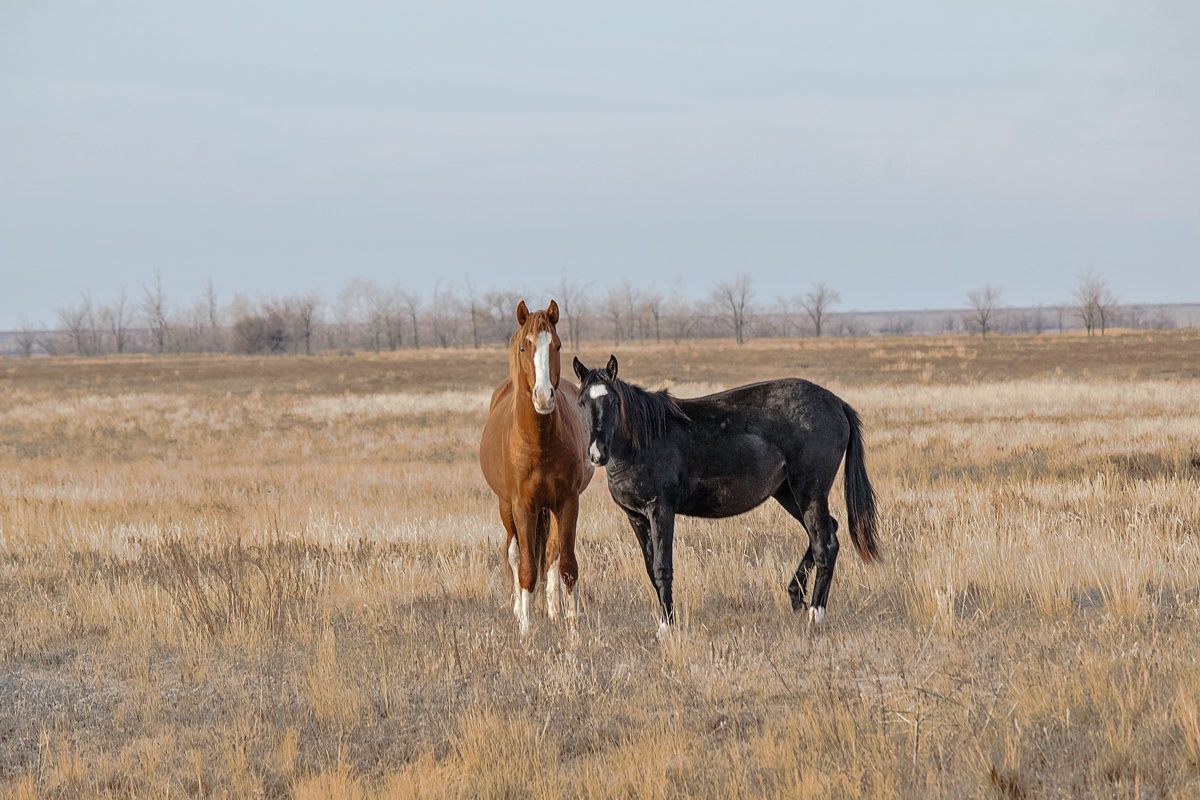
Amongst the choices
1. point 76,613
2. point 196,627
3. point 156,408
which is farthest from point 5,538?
point 156,408

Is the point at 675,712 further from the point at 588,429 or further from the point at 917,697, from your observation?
the point at 588,429

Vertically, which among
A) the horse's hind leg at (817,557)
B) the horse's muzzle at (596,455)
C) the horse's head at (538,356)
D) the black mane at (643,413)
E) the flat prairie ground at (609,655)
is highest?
the horse's head at (538,356)

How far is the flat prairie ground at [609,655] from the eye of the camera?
3.70 m

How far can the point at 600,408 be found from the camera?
538 centimetres

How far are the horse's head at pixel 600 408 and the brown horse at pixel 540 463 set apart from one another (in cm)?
19

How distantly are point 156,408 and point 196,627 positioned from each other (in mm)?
32784

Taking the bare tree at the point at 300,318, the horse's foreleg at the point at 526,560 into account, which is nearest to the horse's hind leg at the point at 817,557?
the horse's foreleg at the point at 526,560

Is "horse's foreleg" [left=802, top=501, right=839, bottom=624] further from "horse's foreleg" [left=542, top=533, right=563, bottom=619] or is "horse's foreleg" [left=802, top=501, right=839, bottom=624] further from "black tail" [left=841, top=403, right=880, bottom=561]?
"horse's foreleg" [left=542, top=533, right=563, bottom=619]

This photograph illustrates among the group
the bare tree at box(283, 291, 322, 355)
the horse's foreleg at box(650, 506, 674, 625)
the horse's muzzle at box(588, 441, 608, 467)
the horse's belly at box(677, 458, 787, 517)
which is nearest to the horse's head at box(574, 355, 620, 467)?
the horse's muzzle at box(588, 441, 608, 467)

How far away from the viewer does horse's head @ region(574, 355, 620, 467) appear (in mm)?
5339

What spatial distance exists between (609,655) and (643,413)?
1556mm

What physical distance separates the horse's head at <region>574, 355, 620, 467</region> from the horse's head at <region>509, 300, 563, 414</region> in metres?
0.19

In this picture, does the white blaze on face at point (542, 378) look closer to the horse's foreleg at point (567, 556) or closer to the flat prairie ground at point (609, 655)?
the horse's foreleg at point (567, 556)

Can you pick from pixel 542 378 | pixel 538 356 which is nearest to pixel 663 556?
pixel 542 378
